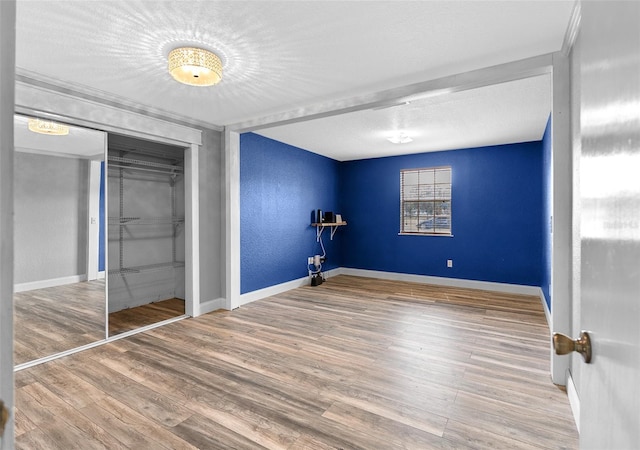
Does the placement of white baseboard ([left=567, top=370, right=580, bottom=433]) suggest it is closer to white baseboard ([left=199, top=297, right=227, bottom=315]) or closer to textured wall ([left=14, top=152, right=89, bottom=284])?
white baseboard ([left=199, top=297, right=227, bottom=315])

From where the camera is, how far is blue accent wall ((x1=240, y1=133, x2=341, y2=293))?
4.68 meters

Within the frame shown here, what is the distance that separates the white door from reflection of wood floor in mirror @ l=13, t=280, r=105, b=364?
3603 millimetres

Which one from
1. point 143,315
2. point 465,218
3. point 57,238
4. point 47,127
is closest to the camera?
point 47,127

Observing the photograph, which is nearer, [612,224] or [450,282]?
[612,224]

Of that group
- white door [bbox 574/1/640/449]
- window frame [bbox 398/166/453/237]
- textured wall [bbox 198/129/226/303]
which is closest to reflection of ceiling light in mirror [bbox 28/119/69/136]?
textured wall [bbox 198/129/226/303]

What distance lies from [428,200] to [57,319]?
551 centimetres

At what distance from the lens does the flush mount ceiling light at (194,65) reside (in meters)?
2.27

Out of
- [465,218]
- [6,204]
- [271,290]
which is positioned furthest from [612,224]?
[465,218]

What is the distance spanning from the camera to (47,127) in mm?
2799

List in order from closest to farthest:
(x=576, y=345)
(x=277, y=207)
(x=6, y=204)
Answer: (x=6, y=204)
(x=576, y=345)
(x=277, y=207)

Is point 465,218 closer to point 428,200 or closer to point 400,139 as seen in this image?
point 428,200

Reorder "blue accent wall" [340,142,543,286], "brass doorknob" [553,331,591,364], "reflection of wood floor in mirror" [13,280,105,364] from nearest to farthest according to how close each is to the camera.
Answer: "brass doorknob" [553,331,591,364] → "reflection of wood floor in mirror" [13,280,105,364] → "blue accent wall" [340,142,543,286]

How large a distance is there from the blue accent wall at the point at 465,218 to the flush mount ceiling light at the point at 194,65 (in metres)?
4.47

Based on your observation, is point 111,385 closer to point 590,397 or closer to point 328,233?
point 590,397
